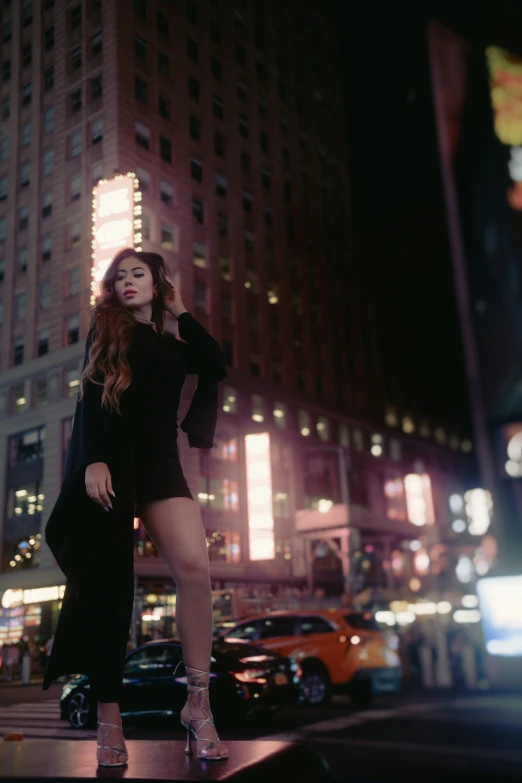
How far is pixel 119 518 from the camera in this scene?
8.96 ft

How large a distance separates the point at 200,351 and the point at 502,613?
32.8 ft

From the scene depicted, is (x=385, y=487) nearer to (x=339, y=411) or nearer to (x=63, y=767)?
(x=339, y=411)

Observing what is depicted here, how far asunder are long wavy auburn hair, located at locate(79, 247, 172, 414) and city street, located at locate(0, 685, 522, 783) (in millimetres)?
2738

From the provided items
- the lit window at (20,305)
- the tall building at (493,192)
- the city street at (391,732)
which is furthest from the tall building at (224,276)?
the tall building at (493,192)

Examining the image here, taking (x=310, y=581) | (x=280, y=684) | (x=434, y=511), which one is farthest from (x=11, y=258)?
(x=434, y=511)

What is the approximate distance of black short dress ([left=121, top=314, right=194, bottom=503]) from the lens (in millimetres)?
2820

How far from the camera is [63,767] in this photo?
2.26 meters

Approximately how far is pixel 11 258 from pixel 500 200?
20.9 metres

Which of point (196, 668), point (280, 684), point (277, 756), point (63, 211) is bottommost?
point (280, 684)

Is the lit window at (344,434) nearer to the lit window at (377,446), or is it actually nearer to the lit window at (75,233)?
the lit window at (377,446)

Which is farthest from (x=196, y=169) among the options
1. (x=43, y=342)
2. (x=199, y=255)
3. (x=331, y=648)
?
(x=331, y=648)

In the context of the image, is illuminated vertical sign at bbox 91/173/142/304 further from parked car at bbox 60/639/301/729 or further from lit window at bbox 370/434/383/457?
lit window at bbox 370/434/383/457

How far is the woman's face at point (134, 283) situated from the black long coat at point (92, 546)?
494 mm

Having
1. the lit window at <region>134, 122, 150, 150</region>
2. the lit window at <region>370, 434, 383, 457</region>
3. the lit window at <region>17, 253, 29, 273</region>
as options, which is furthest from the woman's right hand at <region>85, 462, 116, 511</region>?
the lit window at <region>370, 434, 383, 457</region>
